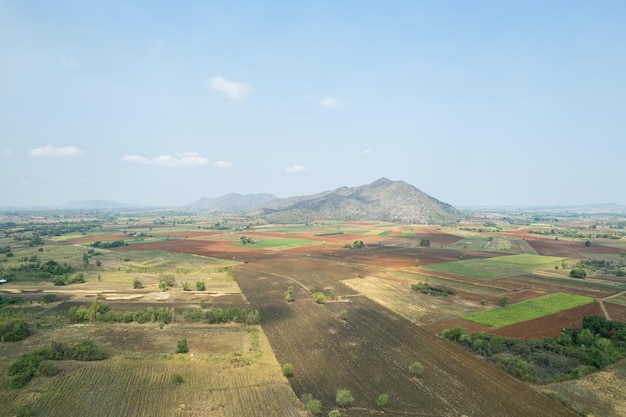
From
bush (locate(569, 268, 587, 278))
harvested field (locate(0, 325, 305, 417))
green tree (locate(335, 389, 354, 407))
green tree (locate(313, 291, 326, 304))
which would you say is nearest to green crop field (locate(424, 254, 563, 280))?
bush (locate(569, 268, 587, 278))

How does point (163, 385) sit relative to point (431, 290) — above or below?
below

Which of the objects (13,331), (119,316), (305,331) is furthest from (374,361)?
(13,331)

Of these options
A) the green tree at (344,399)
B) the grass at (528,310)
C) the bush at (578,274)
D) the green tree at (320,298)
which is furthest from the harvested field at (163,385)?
the bush at (578,274)

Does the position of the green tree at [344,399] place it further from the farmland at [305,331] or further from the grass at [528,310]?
the grass at [528,310]

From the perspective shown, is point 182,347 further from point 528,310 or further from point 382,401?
point 528,310

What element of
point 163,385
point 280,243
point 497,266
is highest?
point 497,266

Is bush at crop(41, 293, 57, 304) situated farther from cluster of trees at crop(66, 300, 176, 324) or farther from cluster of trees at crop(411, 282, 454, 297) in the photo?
cluster of trees at crop(411, 282, 454, 297)

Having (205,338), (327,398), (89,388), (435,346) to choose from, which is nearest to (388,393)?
(327,398)

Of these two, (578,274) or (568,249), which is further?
(568,249)

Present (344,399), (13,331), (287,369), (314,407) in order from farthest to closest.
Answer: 1. (13,331)
2. (287,369)
3. (344,399)
4. (314,407)
